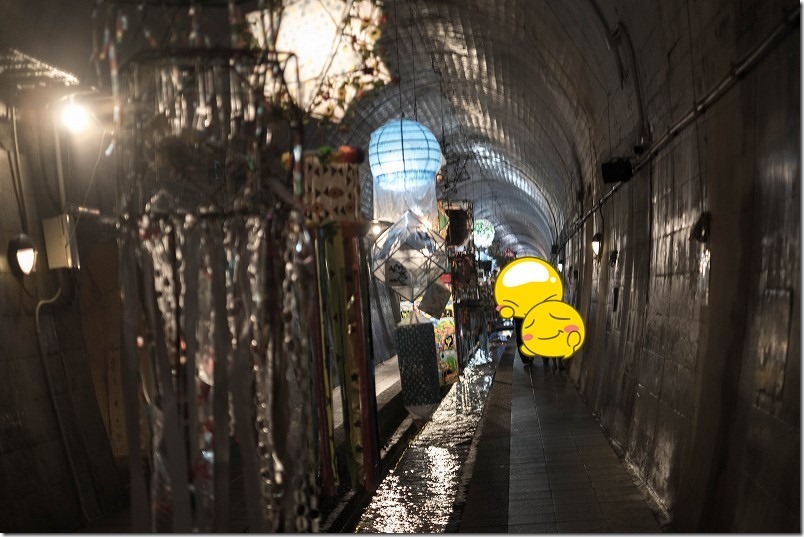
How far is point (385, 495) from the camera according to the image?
9.20 meters

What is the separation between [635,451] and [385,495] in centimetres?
285

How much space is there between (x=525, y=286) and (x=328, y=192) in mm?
4462

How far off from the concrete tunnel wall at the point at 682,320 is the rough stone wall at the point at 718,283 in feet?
0.06

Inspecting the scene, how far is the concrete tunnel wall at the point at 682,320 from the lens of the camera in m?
4.50

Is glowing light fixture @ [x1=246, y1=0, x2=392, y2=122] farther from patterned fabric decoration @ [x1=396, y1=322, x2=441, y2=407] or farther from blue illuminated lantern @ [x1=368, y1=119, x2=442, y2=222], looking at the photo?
patterned fabric decoration @ [x1=396, y1=322, x2=441, y2=407]

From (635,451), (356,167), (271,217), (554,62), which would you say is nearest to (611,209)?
(554,62)

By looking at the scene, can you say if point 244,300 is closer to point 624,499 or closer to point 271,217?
point 271,217

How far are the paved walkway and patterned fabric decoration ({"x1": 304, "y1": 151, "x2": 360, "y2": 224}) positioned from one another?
3.23 meters

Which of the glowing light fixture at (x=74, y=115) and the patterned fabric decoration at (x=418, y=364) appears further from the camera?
the patterned fabric decoration at (x=418, y=364)

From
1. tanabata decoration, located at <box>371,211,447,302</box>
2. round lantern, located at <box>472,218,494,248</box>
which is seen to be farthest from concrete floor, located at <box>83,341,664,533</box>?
round lantern, located at <box>472,218,494,248</box>

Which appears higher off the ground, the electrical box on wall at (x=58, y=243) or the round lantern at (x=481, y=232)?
the electrical box on wall at (x=58, y=243)

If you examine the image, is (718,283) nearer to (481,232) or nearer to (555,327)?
(555,327)

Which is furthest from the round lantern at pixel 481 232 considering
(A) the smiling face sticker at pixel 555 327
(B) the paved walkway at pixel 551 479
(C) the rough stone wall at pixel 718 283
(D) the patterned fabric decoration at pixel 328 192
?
(D) the patterned fabric decoration at pixel 328 192

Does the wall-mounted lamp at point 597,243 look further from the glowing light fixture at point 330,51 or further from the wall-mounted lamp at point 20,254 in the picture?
the wall-mounted lamp at point 20,254
